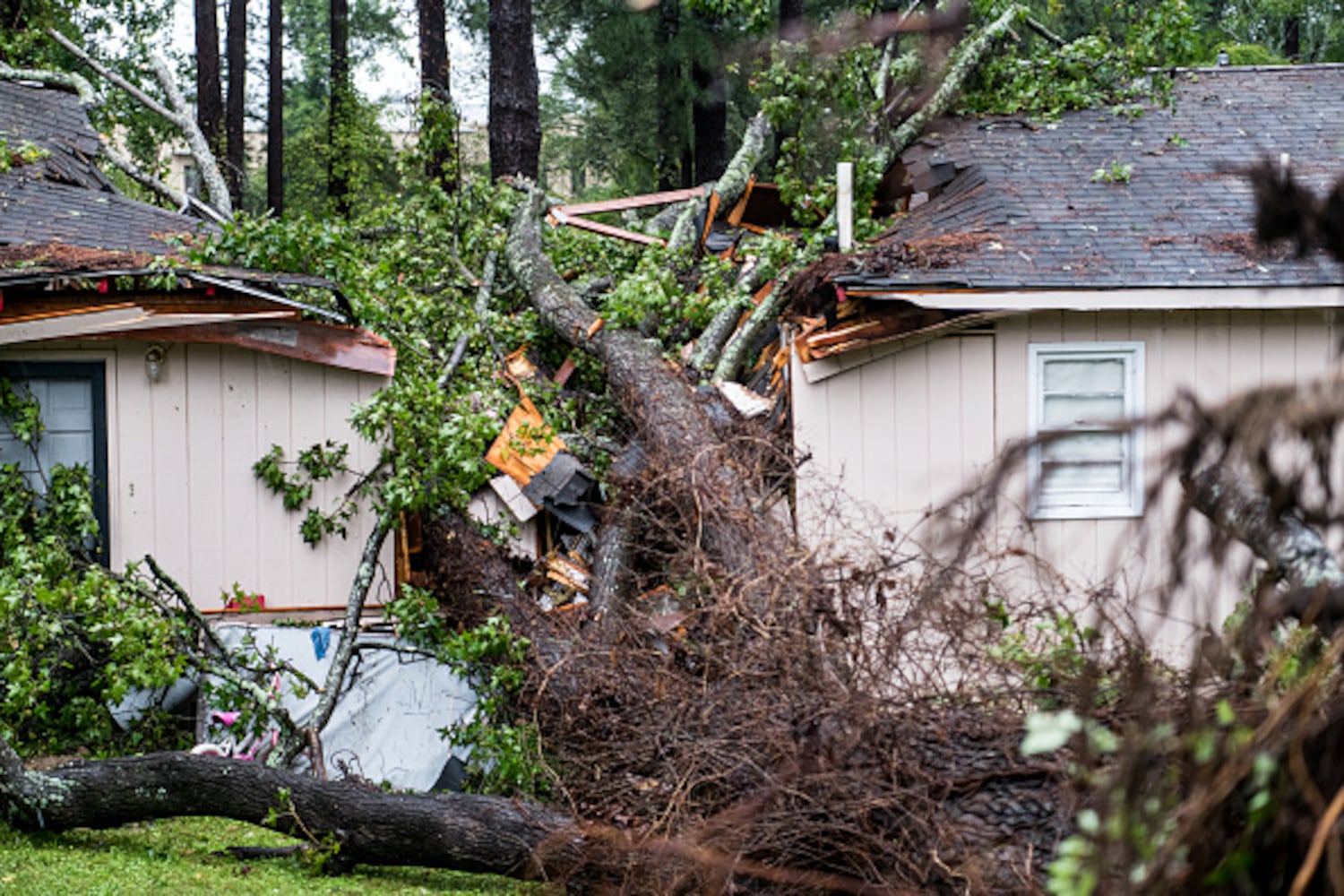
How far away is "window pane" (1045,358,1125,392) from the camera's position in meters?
9.23

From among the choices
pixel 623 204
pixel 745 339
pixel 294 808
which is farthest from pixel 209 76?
pixel 294 808

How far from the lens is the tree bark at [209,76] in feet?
70.5

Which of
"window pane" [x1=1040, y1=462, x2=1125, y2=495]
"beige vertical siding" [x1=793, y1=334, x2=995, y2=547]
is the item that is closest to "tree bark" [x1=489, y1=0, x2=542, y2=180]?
"beige vertical siding" [x1=793, y1=334, x2=995, y2=547]

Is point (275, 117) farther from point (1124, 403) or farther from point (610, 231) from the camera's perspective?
point (1124, 403)

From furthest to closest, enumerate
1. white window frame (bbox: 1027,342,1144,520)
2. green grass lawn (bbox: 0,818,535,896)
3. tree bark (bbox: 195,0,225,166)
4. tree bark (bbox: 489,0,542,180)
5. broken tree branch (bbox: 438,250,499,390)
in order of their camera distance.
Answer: tree bark (bbox: 195,0,225,166)
tree bark (bbox: 489,0,542,180)
broken tree branch (bbox: 438,250,499,390)
white window frame (bbox: 1027,342,1144,520)
green grass lawn (bbox: 0,818,535,896)

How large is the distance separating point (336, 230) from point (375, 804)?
4.69 metres

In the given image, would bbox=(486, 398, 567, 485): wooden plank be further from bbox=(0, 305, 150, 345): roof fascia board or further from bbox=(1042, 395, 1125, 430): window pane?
bbox=(1042, 395, 1125, 430): window pane

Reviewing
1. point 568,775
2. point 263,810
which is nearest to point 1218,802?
point 568,775

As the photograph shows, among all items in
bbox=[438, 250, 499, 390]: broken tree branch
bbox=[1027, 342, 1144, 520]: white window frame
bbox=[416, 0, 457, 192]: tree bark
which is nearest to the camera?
bbox=[1027, 342, 1144, 520]: white window frame

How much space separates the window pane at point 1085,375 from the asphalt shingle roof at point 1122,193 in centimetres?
64

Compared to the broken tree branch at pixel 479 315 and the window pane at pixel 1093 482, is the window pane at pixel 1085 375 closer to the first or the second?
the window pane at pixel 1093 482

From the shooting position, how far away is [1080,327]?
916cm

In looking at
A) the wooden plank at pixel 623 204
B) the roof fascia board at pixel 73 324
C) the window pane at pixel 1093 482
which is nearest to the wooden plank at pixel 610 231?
the wooden plank at pixel 623 204

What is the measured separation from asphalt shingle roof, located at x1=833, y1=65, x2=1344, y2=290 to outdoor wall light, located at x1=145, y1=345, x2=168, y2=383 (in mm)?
4862
